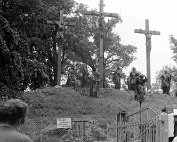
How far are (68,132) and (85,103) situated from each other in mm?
6859

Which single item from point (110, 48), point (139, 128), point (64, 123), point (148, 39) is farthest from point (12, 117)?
point (110, 48)

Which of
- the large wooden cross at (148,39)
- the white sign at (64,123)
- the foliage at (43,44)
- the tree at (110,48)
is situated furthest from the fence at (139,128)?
the tree at (110,48)

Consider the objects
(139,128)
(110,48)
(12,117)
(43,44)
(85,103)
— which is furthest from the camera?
(110,48)

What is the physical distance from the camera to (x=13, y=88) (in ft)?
49.0

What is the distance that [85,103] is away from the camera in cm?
2250

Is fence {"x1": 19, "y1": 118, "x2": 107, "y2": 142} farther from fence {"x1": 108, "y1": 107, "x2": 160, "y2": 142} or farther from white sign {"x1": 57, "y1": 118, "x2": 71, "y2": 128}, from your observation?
fence {"x1": 108, "y1": 107, "x2": 160, "y2": 142}

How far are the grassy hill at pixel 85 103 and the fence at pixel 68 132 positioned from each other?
2409 millimetres

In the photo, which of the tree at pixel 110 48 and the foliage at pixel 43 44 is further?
the tree at pixel 110 48

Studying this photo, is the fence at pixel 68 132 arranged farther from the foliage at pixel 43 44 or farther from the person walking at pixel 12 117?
the person walking at pixel 12 117

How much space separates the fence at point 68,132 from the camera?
49.8 feet

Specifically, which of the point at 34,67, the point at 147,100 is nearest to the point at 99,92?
the point at 147,100

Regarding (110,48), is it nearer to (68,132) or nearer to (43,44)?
(43,44)

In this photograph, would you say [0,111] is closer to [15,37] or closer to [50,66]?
[15,37]

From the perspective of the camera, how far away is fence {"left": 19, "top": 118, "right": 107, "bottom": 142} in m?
15.2
